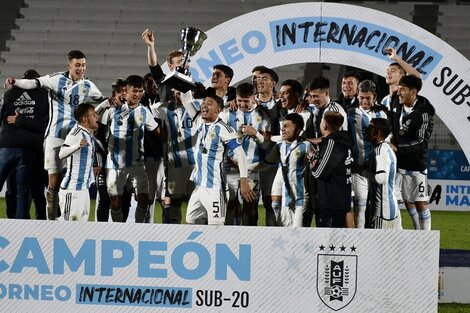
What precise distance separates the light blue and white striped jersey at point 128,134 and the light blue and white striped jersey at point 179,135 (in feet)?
0.48

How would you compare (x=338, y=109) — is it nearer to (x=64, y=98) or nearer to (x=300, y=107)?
(x=300, y=107)

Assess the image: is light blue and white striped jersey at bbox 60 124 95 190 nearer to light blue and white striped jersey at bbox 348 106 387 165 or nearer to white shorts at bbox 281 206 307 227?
white shorts at bbox 281 206 307 227

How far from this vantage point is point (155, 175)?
333 inches

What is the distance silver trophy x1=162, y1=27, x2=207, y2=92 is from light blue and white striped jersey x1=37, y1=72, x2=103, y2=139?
790 mm

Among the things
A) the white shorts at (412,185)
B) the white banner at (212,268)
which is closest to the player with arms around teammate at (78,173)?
the white banner at (212,268)

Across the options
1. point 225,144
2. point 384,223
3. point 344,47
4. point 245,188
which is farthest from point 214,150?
point 344,47

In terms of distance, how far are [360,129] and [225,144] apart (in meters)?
1.25

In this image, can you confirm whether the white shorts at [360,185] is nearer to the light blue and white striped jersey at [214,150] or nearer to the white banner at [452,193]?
the light blue and white striped jersey at [214,150]

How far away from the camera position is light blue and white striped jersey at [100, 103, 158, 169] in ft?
26.3

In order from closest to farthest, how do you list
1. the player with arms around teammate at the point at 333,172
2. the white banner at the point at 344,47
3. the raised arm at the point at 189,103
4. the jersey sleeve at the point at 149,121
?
the player with arms around teammate at the point at 333,172 < the raised arm at the point at 189,103 < the jersey sleeve at the point at 149,121 < the white banner at the point at 344,47

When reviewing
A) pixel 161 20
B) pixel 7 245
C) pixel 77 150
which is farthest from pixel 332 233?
pixel 161 20

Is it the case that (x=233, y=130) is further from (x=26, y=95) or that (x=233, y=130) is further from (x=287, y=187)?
(x=26, y=95)

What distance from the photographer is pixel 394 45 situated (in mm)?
8375

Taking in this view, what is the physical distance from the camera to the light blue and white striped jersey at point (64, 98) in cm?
805
